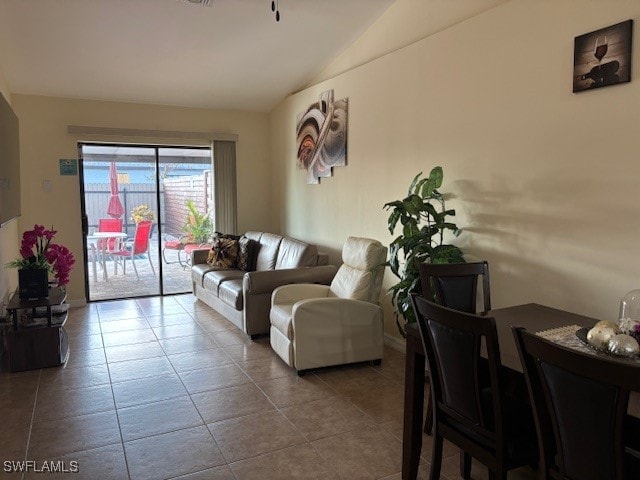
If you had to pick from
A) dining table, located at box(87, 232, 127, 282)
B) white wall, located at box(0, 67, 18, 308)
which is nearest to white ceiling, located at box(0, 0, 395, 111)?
white wall, located at box(0, 67, 18, 308)

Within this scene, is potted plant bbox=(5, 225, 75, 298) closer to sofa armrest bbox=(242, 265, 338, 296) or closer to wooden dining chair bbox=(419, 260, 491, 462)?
sofa armrest bbox=(242, 265, 338, 296)

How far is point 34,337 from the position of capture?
3639mm

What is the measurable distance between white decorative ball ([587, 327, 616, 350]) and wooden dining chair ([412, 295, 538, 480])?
15.8 inches

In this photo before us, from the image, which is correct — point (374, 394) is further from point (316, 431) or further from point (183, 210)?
point (183, 210)

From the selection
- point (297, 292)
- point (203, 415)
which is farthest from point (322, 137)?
point (203, 415)

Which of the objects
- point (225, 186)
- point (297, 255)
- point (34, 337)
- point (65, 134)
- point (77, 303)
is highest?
point (65, 134)

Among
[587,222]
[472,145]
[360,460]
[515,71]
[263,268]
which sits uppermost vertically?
[515,71]

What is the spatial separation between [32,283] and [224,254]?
220 centimetres

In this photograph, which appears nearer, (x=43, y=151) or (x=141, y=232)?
(x=43, y=151)

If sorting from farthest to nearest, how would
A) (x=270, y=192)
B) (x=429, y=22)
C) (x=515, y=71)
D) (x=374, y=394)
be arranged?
(x=270, y=192), (x=429, y=22), (x=374, y=394), (x=515, y=71)

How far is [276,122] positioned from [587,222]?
458 centimetres

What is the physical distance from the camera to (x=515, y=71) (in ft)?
9.75

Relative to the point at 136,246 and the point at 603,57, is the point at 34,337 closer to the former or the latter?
the point at 136,246

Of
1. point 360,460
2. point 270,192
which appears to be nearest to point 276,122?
point 270,192
